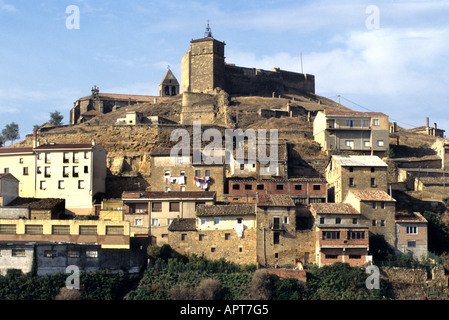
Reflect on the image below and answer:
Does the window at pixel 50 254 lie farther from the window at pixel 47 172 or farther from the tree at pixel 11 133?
the tree at pixel 11 133

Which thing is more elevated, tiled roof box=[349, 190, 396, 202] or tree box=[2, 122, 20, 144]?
tree box=[2, 122, 20, 144]

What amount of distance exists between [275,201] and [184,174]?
10994 millimetres

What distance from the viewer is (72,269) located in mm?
56344

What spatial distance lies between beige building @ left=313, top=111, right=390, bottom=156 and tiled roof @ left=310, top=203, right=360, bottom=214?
17.4 meters

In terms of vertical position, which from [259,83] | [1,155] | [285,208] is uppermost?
[259,83]

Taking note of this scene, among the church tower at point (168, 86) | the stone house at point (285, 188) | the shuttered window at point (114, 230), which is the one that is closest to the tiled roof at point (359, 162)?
the stone house at point (285, 188)

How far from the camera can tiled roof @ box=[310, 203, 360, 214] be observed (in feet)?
195

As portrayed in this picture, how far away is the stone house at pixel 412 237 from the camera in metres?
60.0

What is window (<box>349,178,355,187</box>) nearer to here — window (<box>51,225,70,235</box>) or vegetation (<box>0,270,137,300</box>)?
vegetation (<box>0,270,137,300</box>)

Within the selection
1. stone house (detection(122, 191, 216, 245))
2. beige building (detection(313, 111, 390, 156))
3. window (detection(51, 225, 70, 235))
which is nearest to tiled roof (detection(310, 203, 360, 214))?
stone house (detection(122, 191, 216, 245))
